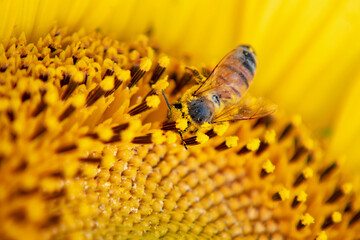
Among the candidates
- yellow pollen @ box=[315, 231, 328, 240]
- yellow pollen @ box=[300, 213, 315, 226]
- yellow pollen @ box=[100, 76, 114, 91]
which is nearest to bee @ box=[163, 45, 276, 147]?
yellow pollen @ box=[100, 76, 114, 91]

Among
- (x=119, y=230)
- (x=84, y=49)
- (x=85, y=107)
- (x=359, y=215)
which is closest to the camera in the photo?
(x=119, y=230)

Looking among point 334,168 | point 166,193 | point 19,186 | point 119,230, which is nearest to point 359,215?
point 334,168

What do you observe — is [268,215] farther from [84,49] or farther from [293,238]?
[84,49]

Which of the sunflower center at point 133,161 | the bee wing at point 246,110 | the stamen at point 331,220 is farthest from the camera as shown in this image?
the stamen at point 331,220

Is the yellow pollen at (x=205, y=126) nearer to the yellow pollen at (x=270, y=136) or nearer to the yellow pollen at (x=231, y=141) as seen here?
the yellow pollen at (x=231, y=141)

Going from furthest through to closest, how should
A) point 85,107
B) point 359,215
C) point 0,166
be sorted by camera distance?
1. point 359,215
2. point 85,107
3. point 0,166

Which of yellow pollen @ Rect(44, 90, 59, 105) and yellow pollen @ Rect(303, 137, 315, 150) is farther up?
yellow pollen @ Rect(44, 90, 59, 105)

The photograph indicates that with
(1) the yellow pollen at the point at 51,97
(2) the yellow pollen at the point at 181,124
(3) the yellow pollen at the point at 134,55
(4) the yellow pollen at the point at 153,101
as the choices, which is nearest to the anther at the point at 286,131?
(2) the yellow pollen at the point at 181,124

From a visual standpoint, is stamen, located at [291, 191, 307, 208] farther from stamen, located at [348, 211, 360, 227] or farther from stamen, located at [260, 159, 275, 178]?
stamen, located at [348, 211, 360, 227]

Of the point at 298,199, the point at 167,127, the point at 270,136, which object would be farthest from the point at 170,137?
the point at 298,199
